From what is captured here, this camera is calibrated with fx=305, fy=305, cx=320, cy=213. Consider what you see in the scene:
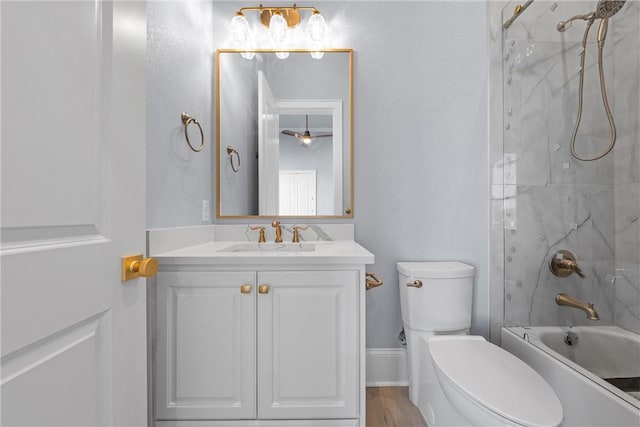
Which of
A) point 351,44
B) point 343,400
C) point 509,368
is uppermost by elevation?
point 351,44

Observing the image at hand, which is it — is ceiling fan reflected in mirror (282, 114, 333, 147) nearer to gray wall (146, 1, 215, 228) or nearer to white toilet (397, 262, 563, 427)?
gray wall (146, 1, 215, 228)

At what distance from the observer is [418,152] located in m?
1.76

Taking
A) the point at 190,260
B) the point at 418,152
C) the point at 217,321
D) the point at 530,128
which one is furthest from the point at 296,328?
the point at 530,128

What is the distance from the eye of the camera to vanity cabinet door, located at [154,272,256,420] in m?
1.15

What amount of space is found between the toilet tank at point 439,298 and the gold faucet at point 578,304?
0.38 m

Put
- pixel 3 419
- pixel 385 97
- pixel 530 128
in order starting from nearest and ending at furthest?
pixel 3 419 < pixel 530 128 < pixel 385 97

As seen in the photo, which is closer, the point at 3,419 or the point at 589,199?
the point at 3,419

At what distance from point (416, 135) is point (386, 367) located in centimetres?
134

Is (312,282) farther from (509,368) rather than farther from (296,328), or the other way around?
(509,368)

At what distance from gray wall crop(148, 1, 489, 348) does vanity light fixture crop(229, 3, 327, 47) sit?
117 millimetres

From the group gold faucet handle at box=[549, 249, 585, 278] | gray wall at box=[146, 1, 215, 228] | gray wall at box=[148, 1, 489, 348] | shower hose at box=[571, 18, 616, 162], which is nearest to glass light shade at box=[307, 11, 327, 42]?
gray wall at box=[148, 1, 489, 348]

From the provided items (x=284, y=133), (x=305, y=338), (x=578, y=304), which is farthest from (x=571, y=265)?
(x=284, y=133)

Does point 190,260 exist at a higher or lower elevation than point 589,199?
lower

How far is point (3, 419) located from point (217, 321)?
744 millimetres
